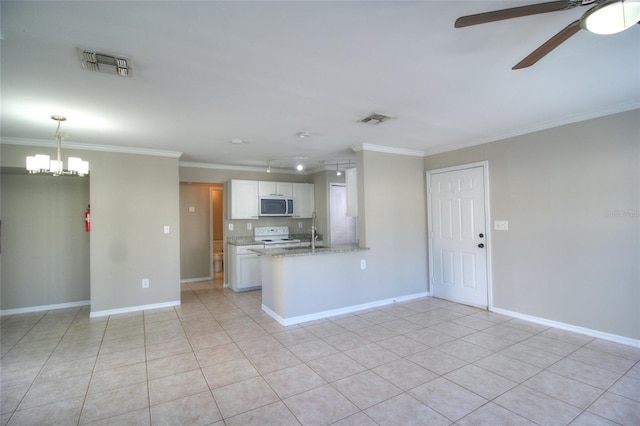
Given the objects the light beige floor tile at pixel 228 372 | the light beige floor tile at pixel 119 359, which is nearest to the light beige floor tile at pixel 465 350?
the light beige floor tile at pixel 228 372

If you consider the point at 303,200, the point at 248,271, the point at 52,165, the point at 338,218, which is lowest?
the point at 248,271

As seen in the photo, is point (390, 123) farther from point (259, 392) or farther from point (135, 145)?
point (135, 145)

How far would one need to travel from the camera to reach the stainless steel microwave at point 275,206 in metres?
6.14

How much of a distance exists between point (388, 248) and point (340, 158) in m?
1.81

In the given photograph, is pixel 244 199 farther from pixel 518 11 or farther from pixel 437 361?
pixel 518 11

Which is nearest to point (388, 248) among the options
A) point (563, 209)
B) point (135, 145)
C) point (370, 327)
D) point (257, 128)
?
point (370, 327)

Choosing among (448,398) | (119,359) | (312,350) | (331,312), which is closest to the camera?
(448,398)

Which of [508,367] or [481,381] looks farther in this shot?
[508,367]

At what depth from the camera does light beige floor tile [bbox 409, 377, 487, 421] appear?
2.12 meters

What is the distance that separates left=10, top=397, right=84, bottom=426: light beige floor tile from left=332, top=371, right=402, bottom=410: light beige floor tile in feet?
5.94

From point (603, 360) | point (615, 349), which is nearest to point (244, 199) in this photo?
point (603, 360)

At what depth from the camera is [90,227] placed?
421 cm

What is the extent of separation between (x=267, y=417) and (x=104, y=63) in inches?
99.6

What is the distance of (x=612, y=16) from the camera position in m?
1.33
